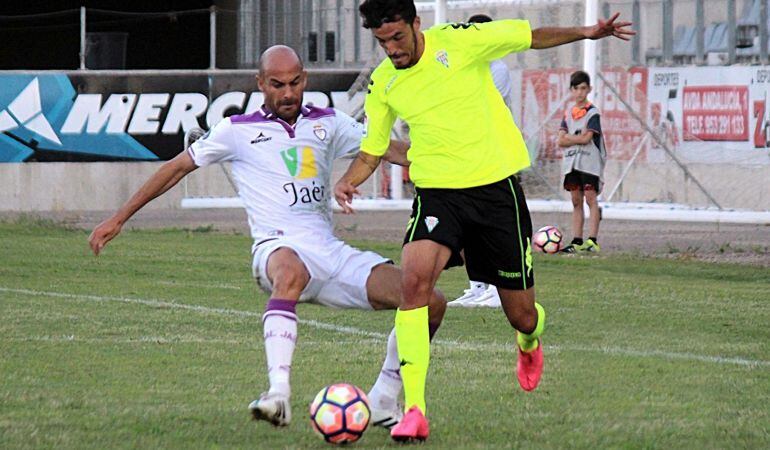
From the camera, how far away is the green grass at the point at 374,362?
21.7ft

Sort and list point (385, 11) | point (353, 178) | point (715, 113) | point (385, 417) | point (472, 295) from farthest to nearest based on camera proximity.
Result: point (715, 113), point (472, 295), point (353, 178), point (385, 417), point (385, 11)

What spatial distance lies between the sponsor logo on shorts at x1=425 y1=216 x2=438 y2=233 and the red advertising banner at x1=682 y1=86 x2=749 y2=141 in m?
13.4

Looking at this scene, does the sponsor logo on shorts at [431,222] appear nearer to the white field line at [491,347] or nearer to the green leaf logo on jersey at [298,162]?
the green leaf logo on jersey at [298,162]

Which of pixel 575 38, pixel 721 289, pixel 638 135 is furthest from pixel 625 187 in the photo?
pixel 575 38

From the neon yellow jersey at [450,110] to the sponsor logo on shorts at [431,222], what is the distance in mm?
169

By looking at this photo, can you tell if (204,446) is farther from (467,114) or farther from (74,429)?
(467,114)

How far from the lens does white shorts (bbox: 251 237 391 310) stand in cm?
709

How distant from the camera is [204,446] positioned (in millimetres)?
6258

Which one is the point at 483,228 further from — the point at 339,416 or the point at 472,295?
the point at 472,295

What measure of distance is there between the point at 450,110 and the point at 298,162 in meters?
0.82

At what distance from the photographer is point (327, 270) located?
7.10 m

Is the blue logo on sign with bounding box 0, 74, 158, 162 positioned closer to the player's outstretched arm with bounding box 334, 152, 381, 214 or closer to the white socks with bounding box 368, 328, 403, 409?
the player's outstretched arm with bounding box 334, 152, 381, 214

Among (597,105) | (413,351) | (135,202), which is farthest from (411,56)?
(597,105)

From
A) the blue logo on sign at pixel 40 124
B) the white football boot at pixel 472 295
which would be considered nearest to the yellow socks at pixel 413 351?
the white football boot at pixel 472 295
